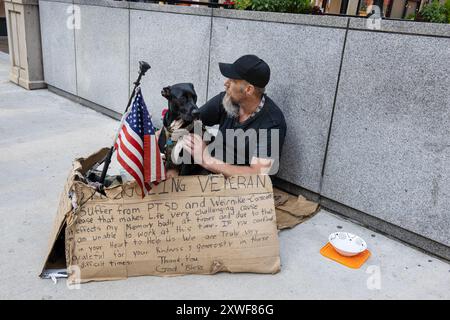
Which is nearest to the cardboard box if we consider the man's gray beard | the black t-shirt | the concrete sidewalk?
the concrete sidewalk

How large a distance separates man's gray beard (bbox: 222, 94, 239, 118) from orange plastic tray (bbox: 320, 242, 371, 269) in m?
1.24

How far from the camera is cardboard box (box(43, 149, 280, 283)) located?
2473 mm

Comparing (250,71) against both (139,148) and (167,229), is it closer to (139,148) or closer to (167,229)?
(139,148)

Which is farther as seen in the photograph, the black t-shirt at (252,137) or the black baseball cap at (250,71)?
the black t-shirt at (252,137)

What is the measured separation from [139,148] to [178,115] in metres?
0.48

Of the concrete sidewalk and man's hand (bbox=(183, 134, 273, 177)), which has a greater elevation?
man's hand (bbox=(183, 134, 273, 177))

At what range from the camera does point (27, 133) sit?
5.14 metres

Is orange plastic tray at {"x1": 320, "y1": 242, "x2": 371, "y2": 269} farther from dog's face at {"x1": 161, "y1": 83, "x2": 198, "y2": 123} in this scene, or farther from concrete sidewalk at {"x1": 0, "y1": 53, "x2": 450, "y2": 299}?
dog's face at {"x1": 161, "y1": 83, "x2": 198, "y2": 123}

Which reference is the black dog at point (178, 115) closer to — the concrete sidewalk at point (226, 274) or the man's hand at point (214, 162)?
the man's hand at point (214, 162)

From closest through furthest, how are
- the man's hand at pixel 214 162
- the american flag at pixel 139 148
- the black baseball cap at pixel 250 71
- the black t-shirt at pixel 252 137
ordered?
the american flag at pixel 139 148
the man's hand at pixel 214 162
the black baseball cap at pixel 250 71
the black t-shirt at pixel 252 137

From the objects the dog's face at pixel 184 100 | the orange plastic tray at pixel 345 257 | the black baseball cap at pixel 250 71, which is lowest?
the orange plastic tray at pixel 345 257

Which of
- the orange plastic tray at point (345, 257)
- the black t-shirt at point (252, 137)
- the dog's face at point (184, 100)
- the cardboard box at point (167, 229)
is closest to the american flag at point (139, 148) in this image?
the cardboard box at point (167, 229)

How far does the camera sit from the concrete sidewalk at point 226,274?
2.47 m

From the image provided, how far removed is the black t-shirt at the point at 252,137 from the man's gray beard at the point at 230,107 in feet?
0.24
